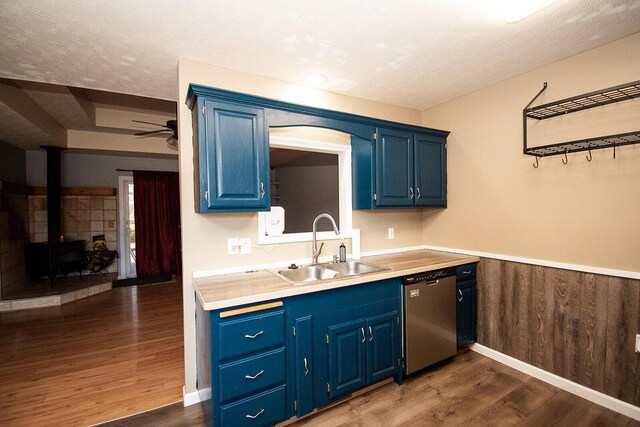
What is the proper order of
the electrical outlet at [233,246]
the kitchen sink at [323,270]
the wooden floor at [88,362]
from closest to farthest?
the wooden floor at [88,362], the electrical outlet at [233,246], the kitchen sink at [323,270]

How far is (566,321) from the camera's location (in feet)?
6.87

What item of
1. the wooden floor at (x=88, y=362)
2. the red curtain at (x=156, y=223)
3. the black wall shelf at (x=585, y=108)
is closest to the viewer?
the black wall shelf at (x=585, y=108)

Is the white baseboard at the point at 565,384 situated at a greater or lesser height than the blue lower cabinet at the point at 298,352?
lesser

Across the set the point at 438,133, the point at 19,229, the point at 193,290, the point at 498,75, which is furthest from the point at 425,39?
the point at 19,229

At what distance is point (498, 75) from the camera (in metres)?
2.38

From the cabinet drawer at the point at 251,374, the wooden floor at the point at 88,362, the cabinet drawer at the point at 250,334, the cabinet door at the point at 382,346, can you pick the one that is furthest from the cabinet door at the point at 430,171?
the wooden floor at the point at 88,362

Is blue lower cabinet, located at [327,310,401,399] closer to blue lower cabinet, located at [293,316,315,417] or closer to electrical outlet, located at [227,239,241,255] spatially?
blue lower cabinet, located at [293,316,315,417]

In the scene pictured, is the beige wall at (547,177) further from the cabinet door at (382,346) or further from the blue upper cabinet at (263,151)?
the cabinet door at (382,346)

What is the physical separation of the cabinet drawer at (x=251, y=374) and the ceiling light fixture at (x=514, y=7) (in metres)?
2.31

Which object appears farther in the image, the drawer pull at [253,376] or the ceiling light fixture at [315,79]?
the ceiling light fixture at [315,79]

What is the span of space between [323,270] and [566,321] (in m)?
1.89

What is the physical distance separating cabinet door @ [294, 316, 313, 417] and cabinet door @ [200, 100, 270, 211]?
86cm

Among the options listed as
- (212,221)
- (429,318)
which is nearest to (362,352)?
(429,318)

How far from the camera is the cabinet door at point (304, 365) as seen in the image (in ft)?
5.75
